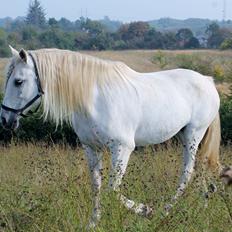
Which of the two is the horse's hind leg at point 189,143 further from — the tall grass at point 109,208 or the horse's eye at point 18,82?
the horse's eye at point 18,82

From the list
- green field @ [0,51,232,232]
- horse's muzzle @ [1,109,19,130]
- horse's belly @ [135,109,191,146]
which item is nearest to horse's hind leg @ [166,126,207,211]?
horse's belly @ [135,109,191,146]

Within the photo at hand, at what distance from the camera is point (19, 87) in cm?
538

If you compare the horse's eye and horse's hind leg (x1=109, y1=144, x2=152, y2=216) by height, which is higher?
the horse's eye

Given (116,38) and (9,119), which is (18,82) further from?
(116,38)

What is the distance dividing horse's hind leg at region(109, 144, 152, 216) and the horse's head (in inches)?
34.6

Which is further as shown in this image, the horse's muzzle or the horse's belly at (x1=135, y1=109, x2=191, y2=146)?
the horse's belly at (x1=135, y1=109, x2=191, y2=146)

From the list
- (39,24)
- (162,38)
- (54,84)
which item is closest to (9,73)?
(54,84)

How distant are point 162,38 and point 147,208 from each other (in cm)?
8610

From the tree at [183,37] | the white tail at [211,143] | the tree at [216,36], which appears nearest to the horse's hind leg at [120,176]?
the white tail at [211,143]

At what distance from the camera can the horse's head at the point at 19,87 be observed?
17.6 feet

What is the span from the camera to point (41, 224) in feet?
14.9

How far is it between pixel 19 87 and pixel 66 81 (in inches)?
17.0

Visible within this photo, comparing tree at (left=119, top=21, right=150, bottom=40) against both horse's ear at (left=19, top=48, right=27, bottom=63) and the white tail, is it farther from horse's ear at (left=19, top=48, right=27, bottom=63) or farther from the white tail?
horse's ear at (left=19, top=48, right=27, bottom=63)

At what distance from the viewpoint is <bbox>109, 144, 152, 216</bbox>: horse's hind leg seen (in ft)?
14.8
